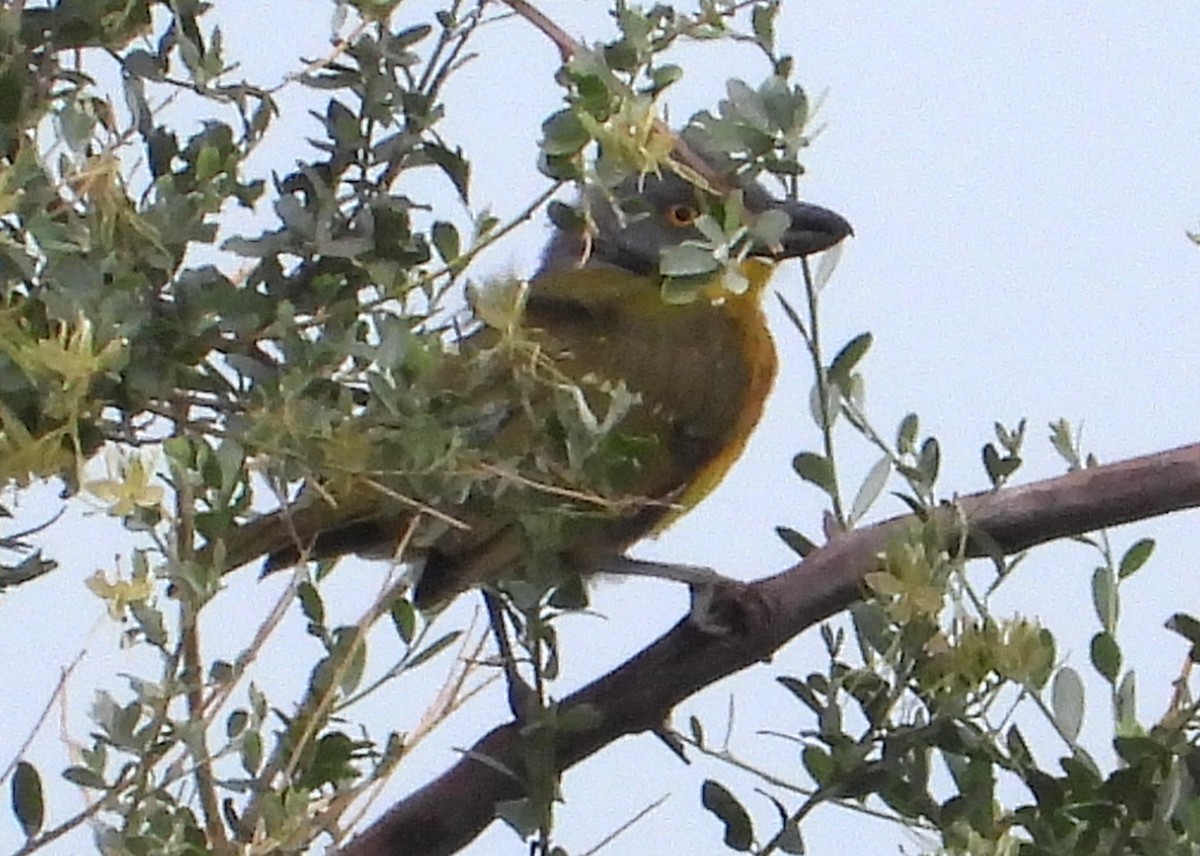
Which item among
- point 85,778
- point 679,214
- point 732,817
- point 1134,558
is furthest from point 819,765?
point 679,214

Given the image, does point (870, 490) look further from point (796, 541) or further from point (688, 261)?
point (688, 261)

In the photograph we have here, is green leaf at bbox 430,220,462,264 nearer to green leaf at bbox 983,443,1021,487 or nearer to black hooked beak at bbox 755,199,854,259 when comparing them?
green leaf at bbox 983,443,1021,487

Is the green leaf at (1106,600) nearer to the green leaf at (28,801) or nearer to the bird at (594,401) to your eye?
the bird at (594,401)

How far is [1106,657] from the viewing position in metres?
0.92

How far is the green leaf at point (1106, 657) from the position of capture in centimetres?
92

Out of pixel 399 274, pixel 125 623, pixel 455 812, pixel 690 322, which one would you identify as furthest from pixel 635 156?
pixel 690 322

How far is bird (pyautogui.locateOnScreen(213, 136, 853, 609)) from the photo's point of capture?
2.62ft

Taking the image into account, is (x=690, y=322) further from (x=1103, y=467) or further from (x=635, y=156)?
(x=635, y=156)

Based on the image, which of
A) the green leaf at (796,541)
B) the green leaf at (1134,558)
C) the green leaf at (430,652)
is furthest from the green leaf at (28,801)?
the green leaf at (1134,558)

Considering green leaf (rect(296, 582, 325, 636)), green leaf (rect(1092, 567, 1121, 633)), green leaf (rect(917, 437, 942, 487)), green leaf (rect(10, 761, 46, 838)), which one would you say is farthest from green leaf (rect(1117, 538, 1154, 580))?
green leaf (rect(10, 761, 46, 838))

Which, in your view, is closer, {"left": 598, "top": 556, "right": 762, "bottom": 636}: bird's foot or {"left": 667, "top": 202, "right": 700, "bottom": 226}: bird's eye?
{"left": 598, "top": 556, "right": 762, "bottom": 636}: bird's foot

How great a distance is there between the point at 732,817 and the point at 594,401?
230mm

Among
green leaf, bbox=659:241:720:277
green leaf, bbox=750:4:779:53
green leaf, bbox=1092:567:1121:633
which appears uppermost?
green leaf, bbox=750:4:779:53

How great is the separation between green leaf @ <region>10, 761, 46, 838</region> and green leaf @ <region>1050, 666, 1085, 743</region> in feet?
1.34
